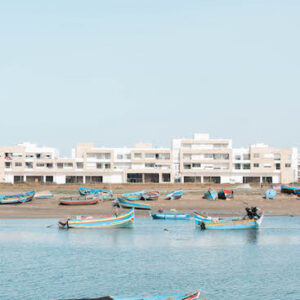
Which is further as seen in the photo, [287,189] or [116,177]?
[116,177]

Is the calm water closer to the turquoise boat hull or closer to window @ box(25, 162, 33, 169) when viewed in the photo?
the turquoise boat hull

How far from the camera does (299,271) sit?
1689 inches

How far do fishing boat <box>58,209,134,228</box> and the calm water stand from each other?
3.41 feet

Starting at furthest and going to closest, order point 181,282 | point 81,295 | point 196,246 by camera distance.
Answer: point 196,246 < point 181,282 < point 81,295

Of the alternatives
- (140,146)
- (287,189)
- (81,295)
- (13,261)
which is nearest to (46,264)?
(13,261)

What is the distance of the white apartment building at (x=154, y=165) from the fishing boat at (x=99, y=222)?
241ft

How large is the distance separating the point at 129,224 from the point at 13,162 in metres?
82.9

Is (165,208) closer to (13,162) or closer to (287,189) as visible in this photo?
(287,189)

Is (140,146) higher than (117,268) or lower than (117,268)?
higher

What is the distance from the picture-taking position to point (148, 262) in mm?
45969

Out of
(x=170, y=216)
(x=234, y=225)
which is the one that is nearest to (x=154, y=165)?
(x=170, y=216)

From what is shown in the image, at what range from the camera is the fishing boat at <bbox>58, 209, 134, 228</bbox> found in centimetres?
6385

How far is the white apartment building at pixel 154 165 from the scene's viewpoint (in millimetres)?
140000

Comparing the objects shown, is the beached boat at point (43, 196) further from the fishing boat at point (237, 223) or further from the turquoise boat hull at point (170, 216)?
the fishing boat at point (237, 223)
